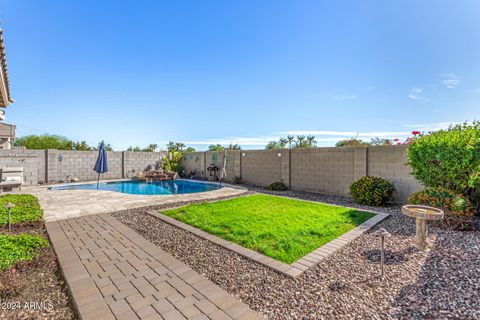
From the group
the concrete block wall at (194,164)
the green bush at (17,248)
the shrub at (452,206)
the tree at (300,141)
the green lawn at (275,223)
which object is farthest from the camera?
the tree at (300,141)

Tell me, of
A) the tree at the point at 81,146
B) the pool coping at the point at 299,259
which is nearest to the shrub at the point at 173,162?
the tree at the point at 81,146

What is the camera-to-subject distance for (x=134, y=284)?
315cm

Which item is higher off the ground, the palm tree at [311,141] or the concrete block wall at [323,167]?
the palm tree at [311,141]

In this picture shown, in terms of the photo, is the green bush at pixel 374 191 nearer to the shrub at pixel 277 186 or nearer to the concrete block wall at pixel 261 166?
the shrub at pixel 277 186

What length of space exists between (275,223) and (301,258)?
2.07 meters

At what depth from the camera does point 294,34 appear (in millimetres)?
10727

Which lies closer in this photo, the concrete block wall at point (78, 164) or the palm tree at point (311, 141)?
the concrete block wall at point (78, 164)

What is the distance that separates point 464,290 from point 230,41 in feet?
42.8

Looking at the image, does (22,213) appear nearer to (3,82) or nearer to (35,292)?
(3,82)

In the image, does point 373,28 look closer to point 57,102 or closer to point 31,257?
point 31,257

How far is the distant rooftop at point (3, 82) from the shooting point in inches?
167

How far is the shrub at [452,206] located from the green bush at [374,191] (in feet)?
6.71

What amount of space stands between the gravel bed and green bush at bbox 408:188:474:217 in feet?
2.77

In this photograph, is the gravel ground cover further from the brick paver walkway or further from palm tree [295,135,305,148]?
palm tree [295,135,305,148]
